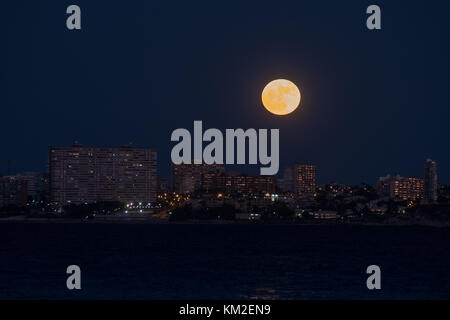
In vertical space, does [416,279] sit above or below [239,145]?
below
